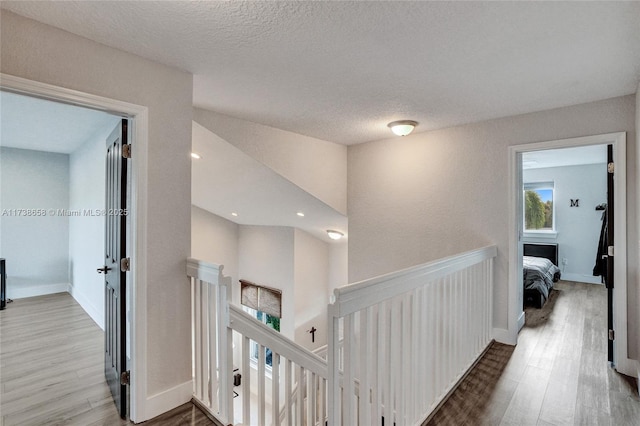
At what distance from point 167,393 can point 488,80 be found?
318 centimetres

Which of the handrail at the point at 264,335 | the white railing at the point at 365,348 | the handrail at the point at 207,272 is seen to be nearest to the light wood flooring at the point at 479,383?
the white railing at the point at 365,348

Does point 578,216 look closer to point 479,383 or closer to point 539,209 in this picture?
point 539,209

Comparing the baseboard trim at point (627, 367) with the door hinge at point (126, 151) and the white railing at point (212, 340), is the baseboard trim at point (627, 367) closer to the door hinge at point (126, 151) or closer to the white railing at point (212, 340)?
the white railing at point (212, 340)

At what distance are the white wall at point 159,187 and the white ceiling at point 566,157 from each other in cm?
498

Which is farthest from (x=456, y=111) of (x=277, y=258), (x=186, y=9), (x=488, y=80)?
(x=277, y=258)

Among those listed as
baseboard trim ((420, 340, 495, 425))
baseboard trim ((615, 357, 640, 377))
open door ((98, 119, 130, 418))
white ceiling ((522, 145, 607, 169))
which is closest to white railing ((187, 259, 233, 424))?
open door ((98, 119, 130, 418))

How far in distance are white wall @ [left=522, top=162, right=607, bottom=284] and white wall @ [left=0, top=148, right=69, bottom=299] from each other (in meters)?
9.26

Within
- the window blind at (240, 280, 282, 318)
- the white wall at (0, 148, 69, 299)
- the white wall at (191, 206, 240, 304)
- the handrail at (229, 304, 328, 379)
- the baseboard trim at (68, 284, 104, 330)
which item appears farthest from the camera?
the white wall at (191, 206, 240, 304)

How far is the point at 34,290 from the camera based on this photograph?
193 inches

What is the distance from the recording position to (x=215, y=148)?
3.50 metres

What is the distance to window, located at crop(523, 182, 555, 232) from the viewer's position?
22.6 feet

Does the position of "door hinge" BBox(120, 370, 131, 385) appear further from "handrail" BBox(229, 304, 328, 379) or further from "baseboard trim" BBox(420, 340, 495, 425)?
"baseboard trim" BBox(420, 340, 495, 425)

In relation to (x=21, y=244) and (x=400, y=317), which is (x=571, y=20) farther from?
(x=21, y=244)

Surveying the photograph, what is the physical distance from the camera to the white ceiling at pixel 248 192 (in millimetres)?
3551
